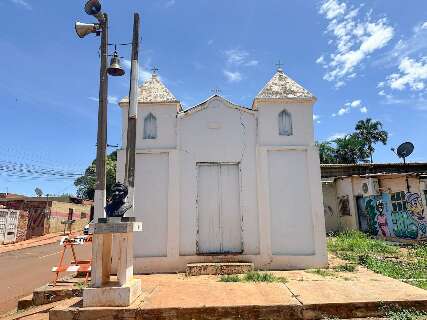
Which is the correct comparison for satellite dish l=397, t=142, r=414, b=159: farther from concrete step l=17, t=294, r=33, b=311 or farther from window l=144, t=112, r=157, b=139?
concrete step l=17, t=294, r=33, b=311

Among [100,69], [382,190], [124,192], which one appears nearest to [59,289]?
[124,192]

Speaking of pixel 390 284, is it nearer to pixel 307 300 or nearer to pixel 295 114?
pixel 307 300

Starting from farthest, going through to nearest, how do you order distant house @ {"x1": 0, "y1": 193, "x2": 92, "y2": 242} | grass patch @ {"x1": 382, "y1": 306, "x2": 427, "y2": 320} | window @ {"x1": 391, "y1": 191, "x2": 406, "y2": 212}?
distant house @ {"x1": 0, "y1": 193, "x2": 92, "y2": 242}
window @ {"x1": 391, "y1": 191, "x2": 406, "y2": 212}
grass patch @ {"x1": 382, "y1": 306, "x2": 427, "y2": 320}

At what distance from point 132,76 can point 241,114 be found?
3958mm

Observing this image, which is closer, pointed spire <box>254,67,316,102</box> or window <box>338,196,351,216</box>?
pointed spire <box>254,67,316,102</box>

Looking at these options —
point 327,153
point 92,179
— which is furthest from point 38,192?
point 327,153

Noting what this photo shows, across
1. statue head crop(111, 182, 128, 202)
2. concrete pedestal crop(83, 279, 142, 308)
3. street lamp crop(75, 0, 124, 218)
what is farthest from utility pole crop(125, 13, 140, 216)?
concrete pedestal crop(83, 279, 142, 308)

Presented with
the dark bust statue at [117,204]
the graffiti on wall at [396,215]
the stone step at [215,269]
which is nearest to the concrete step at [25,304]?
the dark bust statue at [117,204]

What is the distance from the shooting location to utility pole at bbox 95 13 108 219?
6.87 m

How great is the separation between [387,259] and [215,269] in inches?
232

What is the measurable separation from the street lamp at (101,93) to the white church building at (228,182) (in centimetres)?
295

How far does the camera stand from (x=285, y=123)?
10.6 m

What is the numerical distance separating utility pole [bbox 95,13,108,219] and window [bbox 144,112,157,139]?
10.7 ft

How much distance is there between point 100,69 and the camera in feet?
24.2
